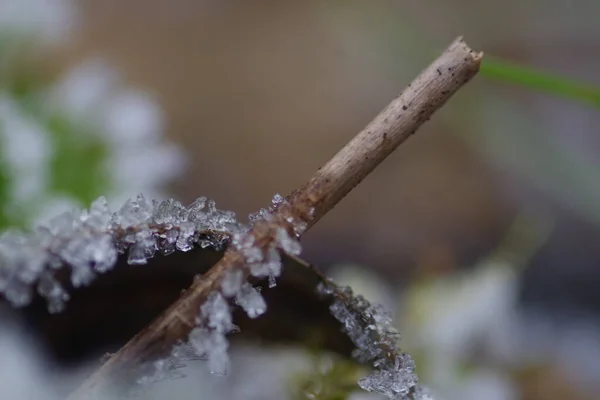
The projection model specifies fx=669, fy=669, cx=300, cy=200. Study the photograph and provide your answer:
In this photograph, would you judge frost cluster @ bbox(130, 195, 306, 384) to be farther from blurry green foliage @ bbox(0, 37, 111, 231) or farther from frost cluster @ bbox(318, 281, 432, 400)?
blurry green foliage @ bbox(0, 37, 111, 231)

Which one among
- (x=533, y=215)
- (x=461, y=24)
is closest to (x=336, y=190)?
(x=533, y=215)

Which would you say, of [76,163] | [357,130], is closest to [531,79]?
[76,163]

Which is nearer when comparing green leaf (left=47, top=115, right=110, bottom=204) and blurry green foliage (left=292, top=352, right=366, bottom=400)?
blurry green foliage (left=292, top=352, right=366, bottom=400)

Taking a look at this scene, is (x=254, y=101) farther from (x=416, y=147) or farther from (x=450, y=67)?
(x=450, y=67)

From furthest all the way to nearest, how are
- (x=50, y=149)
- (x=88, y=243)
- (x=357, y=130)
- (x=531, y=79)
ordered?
1. (x=357, y=130)
2. (x=50, y=149)
3. (x=531, y=79)
4. (x=88, y=243)

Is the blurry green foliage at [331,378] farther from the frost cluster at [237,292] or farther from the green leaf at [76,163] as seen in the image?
the green leaf at [76,163]

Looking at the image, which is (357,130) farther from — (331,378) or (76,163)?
(331,378)

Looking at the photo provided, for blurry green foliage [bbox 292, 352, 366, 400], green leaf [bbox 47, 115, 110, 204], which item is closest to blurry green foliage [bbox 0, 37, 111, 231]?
green leaf [bbox 47, 115, 110, 204]
